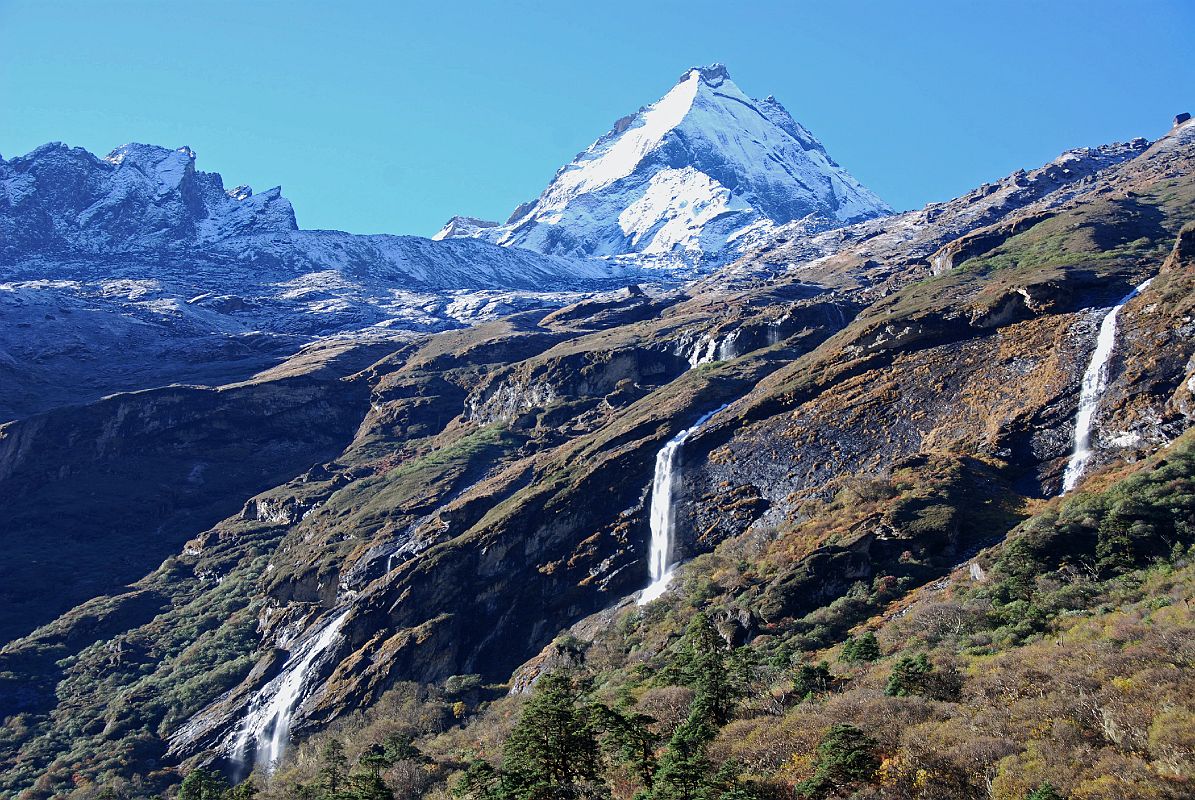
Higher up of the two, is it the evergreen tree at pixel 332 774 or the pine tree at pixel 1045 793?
the pine tree at pixel 1045 793

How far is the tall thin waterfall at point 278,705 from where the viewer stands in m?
69.4

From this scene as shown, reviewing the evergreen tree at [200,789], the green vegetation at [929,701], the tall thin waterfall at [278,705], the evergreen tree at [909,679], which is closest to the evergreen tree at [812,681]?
the green vegetation at [929,701]

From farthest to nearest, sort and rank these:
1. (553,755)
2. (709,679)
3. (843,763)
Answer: (709,679) → (553,755) → (843,763)

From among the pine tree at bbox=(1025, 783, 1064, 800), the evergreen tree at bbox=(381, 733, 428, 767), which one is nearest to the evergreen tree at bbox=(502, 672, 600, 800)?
the evergreen tree at bbox=(381, 733, 428, 767)

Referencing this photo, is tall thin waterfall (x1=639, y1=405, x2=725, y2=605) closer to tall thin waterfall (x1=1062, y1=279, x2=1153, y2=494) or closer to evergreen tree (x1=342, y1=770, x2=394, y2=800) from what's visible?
tall thin waterfall (x1=1062, y1=279, x2=1153, y2=494)

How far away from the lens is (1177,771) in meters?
21.3

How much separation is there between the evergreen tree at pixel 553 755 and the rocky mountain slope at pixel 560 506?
5.34 meters

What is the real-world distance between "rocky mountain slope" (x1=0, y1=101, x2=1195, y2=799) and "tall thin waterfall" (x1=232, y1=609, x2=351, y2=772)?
0.86ft

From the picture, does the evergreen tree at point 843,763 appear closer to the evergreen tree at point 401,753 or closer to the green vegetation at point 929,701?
the green vegetation at point 929,701

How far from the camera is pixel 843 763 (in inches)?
1005

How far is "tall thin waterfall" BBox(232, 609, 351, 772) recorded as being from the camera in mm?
69375

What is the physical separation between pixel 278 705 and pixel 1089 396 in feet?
216

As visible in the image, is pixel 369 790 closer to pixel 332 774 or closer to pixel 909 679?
pixel 332 774

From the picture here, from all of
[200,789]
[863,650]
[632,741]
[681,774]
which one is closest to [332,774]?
[200,789]
